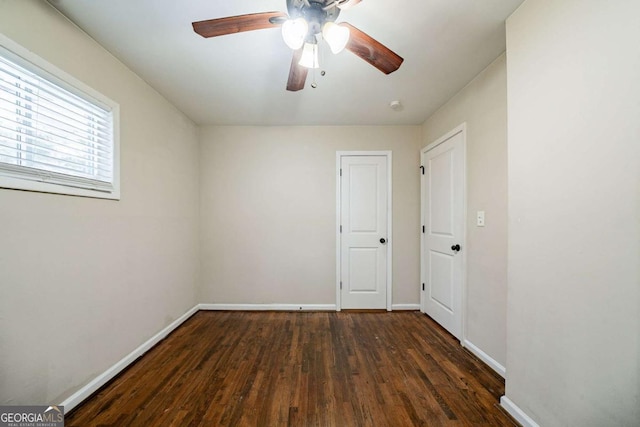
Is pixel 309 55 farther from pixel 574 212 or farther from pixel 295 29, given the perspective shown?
pixel 574 212

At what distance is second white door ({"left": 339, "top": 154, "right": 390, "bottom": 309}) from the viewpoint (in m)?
3.23

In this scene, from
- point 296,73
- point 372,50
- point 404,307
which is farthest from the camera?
point 404,307

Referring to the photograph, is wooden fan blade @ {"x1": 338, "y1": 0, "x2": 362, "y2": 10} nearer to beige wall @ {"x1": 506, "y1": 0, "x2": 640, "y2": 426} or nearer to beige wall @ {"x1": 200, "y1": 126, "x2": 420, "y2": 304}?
beige wall @ {"x1": 506, "y1": 0, "x2": 640, "y2": 426}

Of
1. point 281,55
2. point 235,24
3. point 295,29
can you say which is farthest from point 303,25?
point 281,55

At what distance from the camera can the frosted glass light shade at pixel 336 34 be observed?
120cm

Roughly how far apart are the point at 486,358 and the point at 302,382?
1496 millimetres

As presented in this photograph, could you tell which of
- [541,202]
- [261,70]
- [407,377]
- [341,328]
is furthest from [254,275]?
[541,202]

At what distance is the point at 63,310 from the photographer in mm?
1516

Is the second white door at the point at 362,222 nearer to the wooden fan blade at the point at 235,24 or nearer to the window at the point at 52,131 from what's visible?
the wooden fan blade at the point at 235,24

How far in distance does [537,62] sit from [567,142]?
1.63ft

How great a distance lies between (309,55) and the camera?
4.57ft

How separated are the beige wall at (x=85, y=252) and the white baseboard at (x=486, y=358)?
2.87m

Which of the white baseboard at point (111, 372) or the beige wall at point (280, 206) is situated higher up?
the beige wall at point (280, 206)

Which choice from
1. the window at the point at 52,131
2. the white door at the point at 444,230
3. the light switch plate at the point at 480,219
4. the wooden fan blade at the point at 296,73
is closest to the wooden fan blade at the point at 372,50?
the wooden fan blade at the point at 296,73
